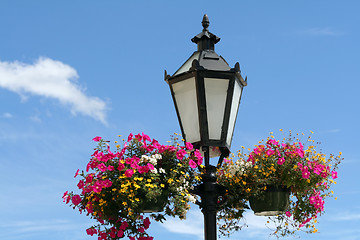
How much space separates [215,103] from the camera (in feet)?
16.8

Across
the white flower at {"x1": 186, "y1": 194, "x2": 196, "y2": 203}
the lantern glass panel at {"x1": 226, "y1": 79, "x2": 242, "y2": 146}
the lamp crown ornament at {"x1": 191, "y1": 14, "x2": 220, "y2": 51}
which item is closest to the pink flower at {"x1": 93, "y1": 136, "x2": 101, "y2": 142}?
the white flower at {"x1": 186, "y1": 194, "x2": 196, "y2": 203}

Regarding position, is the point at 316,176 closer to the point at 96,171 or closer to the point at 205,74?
the point at 205,74

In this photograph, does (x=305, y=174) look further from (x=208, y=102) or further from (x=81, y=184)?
(x=81, y=184)

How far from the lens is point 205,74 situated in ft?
16.7

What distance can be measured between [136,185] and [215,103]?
113cm

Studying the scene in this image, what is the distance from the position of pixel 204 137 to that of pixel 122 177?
89cm

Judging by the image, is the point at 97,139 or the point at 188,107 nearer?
the point at 97,139

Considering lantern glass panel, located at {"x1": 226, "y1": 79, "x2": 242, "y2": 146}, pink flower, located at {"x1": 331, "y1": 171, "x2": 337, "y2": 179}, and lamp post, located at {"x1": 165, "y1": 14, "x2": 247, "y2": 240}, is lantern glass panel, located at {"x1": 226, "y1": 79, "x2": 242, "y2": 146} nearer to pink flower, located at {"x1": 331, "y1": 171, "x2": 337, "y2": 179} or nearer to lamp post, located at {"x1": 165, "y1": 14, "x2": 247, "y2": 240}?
lamp post, located at {"x1": 165, "y1": 14, "x2": 247, "y2": 240}

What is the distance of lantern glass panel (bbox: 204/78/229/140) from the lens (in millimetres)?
5074

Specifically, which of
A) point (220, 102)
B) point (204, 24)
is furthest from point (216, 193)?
point (204, 24)

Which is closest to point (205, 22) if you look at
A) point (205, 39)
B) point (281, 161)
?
point (205, 39)

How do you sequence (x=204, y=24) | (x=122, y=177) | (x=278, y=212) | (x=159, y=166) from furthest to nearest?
(x=204, y=24) < (x=278, y=212) < (x=159, y=166) < (x=122, y=177)

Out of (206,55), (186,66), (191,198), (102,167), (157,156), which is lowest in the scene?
(191,198)

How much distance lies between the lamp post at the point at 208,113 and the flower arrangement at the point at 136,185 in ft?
0.57
